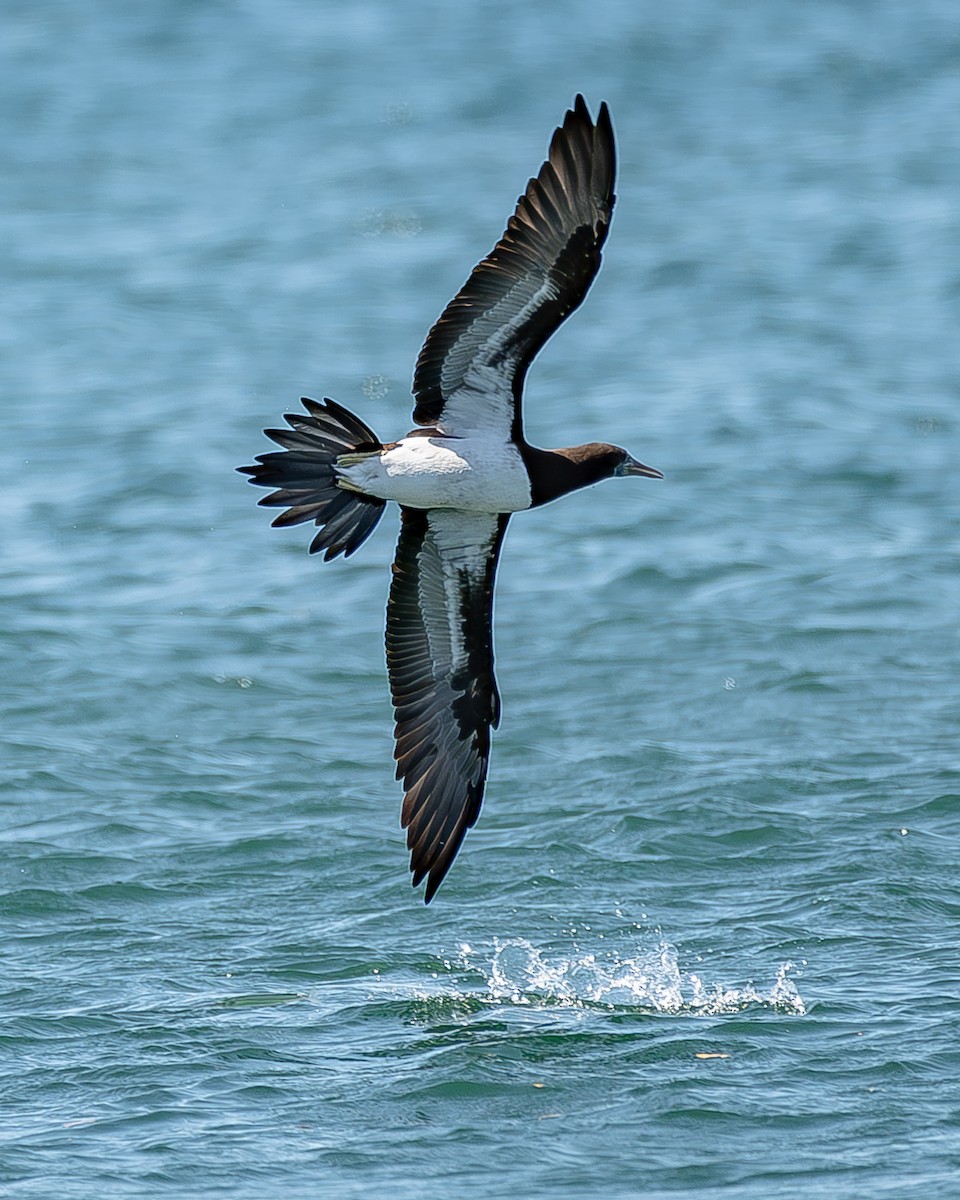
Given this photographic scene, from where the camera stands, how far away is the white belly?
6.73 metres

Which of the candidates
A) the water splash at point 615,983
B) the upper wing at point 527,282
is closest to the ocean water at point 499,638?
the water splash at point 615,983

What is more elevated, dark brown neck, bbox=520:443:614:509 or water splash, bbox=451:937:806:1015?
dark brown neck, bbox=520:443:614:509

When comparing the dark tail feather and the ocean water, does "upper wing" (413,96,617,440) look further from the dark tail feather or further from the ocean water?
the ocean water

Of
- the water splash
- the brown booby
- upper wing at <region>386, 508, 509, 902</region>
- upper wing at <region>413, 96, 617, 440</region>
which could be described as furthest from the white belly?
the water splash

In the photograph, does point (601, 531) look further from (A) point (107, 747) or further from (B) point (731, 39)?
(B) point (731, 39)

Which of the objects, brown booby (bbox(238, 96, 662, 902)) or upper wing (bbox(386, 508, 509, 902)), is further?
upper wing (bbox(386, 508, 509, 902))

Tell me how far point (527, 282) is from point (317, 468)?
0.92 m

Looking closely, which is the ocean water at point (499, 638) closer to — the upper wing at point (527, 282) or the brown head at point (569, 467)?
the brown head at point (569, 467)

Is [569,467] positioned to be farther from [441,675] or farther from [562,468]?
[441,675]

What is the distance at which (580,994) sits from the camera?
23.5ft

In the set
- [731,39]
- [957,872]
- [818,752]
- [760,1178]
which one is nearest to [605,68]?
[731,39]

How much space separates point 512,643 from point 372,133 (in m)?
9.94

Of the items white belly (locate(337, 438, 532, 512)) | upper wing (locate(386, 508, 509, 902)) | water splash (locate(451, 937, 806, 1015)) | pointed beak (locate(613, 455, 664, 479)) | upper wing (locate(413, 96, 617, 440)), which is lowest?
water splash (locate(451, 937, 806, 1015))

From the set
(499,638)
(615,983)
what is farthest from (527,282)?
(499,638)
